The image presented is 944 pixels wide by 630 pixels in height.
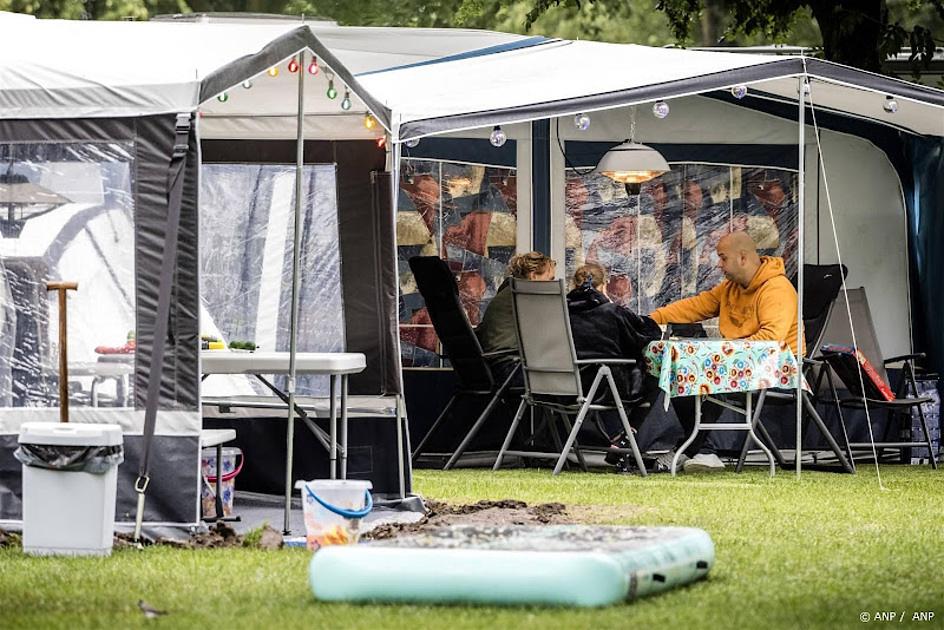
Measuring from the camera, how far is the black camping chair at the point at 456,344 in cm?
991

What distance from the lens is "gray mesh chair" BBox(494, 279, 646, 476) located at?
934 centimetres

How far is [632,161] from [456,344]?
4.85ft

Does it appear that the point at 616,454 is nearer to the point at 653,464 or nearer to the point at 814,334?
the point at 653,464

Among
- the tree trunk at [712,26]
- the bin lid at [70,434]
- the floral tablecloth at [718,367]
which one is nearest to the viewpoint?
the bin lid at [70,434]

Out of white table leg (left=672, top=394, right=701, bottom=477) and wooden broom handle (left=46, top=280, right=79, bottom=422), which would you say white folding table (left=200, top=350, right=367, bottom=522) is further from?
white table leg (left=672, top=394, right=701, bottom=477)

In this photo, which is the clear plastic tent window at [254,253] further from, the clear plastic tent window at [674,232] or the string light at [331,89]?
the clear plastic tent window at [674,232]

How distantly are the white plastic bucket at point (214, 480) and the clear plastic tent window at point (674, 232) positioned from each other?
4.09m

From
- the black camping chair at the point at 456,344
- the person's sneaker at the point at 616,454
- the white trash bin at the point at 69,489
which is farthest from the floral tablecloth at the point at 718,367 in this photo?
the white trash bin at the point at 69,489

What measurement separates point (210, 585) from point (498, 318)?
194 inches

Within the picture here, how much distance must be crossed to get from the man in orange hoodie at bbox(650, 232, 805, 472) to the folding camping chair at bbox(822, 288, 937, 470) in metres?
0.48

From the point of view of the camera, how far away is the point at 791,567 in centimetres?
576

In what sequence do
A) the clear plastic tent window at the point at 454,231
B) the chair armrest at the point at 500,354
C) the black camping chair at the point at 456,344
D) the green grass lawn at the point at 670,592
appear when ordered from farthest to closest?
the clear plastic tent window at the point at 454,231
the chair armrest at the point at 500,354
the black camping chair at the point at 456,344
the green grass lawn at the point at 670,592

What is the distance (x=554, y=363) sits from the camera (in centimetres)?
947

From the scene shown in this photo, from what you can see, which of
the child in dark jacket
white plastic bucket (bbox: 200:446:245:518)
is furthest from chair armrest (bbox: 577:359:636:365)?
white plastic bucket (bbox: 200:446:245:518)
